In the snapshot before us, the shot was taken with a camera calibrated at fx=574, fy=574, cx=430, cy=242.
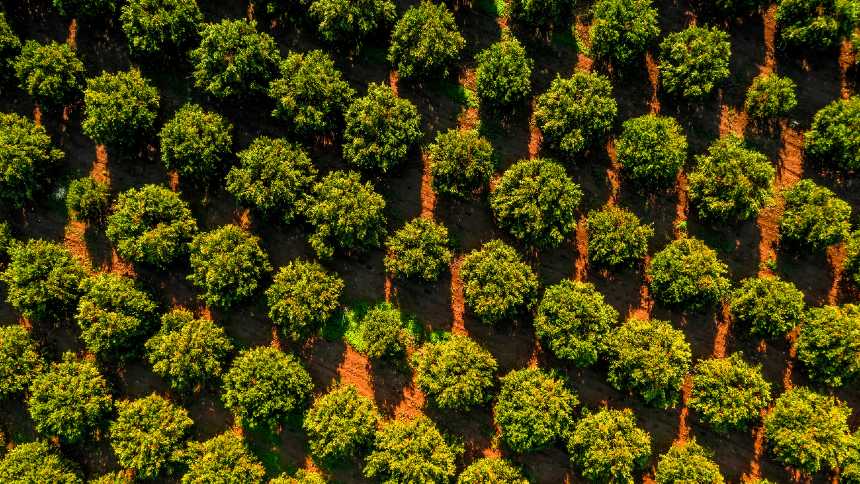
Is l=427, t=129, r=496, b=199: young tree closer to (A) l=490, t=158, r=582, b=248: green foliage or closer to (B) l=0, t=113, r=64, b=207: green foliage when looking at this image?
(A) l=490, t=158, r=582, b=248: green foliage

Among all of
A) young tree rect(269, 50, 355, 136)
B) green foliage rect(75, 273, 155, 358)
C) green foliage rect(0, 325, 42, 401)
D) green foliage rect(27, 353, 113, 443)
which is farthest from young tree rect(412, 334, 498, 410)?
green foliage rect(0, 325, 42, 401)

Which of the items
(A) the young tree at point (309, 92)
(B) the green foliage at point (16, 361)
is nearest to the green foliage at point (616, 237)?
(A) the young tree at point (309, 92)

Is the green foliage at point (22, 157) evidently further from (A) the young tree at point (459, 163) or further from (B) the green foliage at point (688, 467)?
(B) the green foliage at point (688, 467)

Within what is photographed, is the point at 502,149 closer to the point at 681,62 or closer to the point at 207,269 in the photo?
the point at 681,62

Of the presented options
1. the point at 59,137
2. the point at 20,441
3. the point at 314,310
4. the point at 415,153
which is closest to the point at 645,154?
the point at 415,153

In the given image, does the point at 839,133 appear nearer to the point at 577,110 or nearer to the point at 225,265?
the point at 577,110
